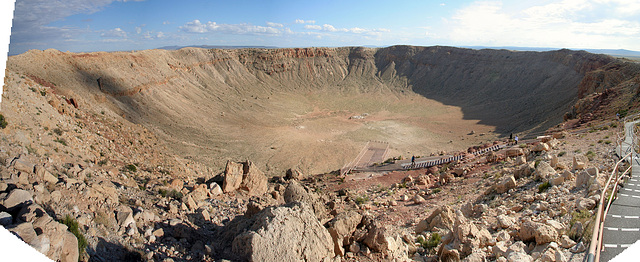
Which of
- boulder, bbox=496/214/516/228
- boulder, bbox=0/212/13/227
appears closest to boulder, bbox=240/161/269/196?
boulder, bbox=0/212/13/227

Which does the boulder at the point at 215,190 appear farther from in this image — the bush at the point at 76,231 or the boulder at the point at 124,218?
the bush at the point at 76,231

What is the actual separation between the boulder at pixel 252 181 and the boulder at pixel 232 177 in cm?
24

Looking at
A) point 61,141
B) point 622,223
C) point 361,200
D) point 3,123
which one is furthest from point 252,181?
point 622,223

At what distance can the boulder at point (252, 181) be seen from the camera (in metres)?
14.4

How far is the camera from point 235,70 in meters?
72.3

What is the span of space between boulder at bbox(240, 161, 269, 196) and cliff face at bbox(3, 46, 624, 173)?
63.3 ft

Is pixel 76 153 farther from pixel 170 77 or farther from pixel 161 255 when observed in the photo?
pixel 170 77

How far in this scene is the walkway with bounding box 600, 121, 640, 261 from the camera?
21.1 feet

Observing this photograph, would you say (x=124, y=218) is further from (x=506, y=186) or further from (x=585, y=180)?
(x=506, y=186)

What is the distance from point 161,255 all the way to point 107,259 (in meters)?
0.97

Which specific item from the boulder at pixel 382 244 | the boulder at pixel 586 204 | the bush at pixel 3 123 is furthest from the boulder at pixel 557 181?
the bush at pixel 3 123

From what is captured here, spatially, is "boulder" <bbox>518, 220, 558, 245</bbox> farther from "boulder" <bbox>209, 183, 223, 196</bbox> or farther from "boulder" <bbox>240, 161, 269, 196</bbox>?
"boulder" <bbox>209, 183, 223, 196</bbox>

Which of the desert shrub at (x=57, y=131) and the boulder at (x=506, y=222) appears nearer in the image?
the boulder at (x=506, y=222)

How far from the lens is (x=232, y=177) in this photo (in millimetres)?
14172
